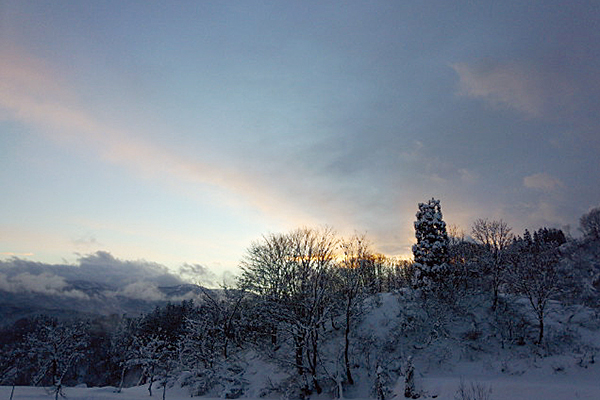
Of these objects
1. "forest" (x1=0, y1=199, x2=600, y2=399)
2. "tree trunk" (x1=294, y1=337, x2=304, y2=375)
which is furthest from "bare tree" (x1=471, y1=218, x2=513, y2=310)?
"tree trunk" (x1=294, y1=337, x2=304, y2=375)

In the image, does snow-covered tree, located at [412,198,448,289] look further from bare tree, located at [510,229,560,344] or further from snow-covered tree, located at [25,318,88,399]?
snow-covered tree, located at [25,318,88,399]

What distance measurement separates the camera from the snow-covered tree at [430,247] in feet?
124

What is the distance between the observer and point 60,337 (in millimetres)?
44625

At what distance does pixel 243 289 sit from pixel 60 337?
29453mm

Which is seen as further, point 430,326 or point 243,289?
point 243,289

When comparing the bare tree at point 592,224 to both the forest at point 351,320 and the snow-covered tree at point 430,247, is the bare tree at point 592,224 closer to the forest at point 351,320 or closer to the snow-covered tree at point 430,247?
the forest at point 351,320

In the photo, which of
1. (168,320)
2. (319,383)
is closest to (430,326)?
(319,383)

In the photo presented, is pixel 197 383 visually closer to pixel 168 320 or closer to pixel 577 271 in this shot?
pixel 577 271

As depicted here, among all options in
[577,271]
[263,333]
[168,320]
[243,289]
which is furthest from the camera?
[168,320]

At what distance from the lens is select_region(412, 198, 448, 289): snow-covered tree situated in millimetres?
37656

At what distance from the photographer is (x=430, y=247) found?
127 ft

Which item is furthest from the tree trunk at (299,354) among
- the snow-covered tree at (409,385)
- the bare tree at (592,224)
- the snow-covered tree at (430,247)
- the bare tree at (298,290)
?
the bare tree at (592,224)

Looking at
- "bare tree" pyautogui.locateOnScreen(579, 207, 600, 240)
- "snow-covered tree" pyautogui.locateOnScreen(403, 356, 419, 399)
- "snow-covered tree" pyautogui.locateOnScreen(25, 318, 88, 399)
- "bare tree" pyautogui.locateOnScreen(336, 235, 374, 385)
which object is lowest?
"snow-covered tree" pyautogui.locateOnScreen(25, 318, 88, 399)

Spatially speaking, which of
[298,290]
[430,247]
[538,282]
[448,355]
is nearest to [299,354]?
[298,290]
